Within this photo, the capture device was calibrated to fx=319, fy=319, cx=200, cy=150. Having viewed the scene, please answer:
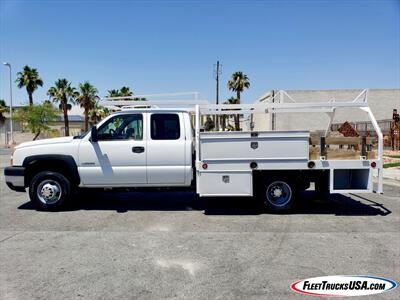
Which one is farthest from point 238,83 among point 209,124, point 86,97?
point 209,124

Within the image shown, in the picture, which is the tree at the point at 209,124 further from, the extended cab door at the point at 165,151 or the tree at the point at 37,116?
the tree at the point at 37,116

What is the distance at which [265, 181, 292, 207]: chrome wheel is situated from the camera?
255 inches

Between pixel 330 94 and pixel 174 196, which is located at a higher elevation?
pixel 330 94

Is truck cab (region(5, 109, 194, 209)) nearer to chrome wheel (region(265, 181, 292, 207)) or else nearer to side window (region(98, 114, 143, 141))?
side window (region(98, 114, 143, 141))

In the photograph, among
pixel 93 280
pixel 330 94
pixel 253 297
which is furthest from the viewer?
pixel 330 94

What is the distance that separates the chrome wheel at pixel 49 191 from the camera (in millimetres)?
6652

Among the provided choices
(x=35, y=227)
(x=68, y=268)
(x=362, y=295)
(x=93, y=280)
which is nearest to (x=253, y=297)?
(x=362, y=295)

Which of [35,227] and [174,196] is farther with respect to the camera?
[174,196]

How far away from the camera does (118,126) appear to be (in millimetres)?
6586

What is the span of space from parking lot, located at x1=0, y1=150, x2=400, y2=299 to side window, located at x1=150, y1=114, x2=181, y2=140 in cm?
160

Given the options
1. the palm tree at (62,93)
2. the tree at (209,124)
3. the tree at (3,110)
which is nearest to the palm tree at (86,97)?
the palm tree at (62,93)

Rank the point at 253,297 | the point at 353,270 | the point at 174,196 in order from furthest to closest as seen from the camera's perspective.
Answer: the point at 174,196
the point at 353,270
the point at 253,297

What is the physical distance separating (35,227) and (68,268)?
214 centimetres

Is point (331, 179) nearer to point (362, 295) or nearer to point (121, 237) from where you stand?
point (362, 295)
